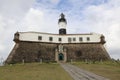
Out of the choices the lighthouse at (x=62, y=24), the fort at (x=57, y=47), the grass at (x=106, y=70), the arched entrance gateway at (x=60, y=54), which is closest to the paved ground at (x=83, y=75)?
the grass at (x=106, y=70)

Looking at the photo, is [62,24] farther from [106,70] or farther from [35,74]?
[35,74]

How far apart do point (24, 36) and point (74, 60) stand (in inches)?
587

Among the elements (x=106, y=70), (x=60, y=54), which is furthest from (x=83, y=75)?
(x=60, y=54)

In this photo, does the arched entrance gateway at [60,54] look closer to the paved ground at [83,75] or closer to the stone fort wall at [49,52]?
the stone fort wall at [49,52]

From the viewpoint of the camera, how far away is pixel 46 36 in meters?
61.7

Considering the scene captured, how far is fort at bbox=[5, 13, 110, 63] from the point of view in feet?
185

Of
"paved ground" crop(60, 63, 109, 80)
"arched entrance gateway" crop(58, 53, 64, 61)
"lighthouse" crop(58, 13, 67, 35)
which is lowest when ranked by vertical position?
"paved ground" crop(60, 63, 109, 80)

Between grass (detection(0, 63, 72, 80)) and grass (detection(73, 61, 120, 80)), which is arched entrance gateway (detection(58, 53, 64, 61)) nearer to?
grass (detection(73, 61, 120, 80))

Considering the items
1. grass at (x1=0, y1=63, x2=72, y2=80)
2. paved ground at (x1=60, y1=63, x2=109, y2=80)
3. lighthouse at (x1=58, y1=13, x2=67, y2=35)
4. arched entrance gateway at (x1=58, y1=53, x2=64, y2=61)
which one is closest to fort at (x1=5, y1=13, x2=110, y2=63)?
arched entrance gateway at (x1=58, y1=53, x2=64, y2=61)

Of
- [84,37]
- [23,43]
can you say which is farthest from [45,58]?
[84,37]

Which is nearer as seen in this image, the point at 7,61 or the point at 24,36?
the point at 7,61

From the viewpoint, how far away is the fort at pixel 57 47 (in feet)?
185

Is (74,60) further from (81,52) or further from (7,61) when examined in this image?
(7,61)

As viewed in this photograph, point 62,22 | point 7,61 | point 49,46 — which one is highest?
point 62,22
